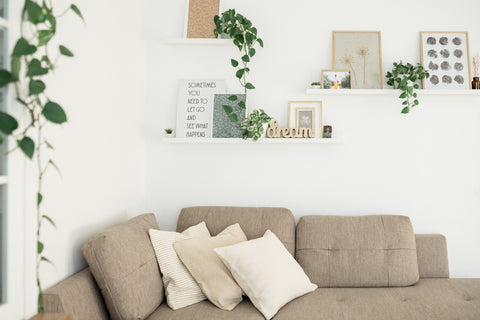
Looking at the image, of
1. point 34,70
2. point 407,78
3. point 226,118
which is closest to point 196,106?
point 226,118

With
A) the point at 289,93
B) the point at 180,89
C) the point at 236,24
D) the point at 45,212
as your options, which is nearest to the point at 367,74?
the point at 289,93

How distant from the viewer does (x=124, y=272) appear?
1732mm

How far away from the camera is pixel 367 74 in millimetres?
2664

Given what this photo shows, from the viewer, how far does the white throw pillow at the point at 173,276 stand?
1.96 meters

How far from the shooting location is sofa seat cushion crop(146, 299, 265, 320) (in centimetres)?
183

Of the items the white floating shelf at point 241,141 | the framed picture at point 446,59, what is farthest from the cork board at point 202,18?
the framed picture at point 446,59

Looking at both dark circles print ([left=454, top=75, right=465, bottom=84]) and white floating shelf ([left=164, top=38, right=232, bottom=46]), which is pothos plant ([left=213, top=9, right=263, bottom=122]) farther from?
dark circles print ([left=454, top=75, right=465, bottom=84])

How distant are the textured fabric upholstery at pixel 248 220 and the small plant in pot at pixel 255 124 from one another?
498 mm

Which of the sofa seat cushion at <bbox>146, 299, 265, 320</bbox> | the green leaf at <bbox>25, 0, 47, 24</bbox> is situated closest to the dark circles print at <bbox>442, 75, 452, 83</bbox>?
the sofa seat cushion at <bbox>146, 299, 265, 320</bbox>

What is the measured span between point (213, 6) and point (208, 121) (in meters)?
0.83

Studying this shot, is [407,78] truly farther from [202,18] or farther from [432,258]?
[202,18]

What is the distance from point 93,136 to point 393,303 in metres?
1.78

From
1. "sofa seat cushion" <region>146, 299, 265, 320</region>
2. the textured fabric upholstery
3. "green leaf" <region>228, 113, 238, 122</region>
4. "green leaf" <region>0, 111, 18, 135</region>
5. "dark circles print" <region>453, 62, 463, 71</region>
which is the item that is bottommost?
"sofa seat cushion" <region>146, 299, 265, 320</region>

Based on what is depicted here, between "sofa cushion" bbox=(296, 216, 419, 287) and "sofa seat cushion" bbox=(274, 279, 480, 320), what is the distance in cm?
6
